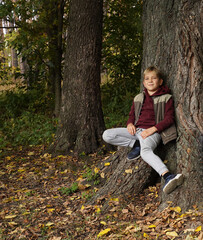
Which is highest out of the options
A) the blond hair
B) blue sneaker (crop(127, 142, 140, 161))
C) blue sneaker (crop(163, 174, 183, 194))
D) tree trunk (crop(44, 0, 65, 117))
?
tree trunk (crop(44, 0, 65, 117))

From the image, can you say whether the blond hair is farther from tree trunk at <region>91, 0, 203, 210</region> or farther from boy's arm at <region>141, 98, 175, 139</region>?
boy's arm at <region>141, 98, 175, 139</region>

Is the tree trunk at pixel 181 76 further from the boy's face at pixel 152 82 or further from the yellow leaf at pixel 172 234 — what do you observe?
the yellow leaf at pixel 172 234

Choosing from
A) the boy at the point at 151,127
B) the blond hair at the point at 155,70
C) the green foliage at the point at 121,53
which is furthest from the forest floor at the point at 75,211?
the green foliage at the point at 121,53

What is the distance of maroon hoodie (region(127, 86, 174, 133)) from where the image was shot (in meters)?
3.77

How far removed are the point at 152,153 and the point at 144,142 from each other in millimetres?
190

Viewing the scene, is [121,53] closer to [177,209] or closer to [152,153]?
[152,153]

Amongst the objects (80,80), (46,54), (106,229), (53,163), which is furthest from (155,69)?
(46,54)

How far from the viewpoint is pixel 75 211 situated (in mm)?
4383

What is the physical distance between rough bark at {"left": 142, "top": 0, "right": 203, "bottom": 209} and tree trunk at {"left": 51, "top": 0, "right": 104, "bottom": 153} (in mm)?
2611

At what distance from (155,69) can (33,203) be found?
2.97m

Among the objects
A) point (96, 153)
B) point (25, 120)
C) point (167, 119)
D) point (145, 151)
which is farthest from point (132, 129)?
point (25, 120)

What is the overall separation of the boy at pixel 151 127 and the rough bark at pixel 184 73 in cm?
12

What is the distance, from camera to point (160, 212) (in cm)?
373

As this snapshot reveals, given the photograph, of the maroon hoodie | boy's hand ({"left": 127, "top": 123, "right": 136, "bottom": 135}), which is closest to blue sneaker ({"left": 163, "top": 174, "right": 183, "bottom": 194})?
the maroon hoodie
